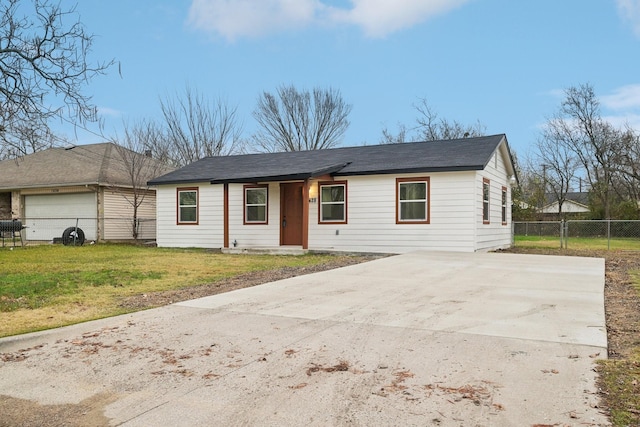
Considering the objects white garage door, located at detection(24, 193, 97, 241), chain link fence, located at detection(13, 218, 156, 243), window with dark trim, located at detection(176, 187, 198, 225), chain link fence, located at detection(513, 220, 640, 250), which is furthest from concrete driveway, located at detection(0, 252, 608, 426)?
chain link fence, located at detection(513, 220, 640, 250)

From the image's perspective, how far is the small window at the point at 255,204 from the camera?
17406mm

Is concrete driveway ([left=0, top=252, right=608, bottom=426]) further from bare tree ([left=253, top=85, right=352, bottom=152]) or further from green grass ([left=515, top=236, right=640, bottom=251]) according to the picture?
bare tree ([left=253, top=85, right=352, bottom=152])

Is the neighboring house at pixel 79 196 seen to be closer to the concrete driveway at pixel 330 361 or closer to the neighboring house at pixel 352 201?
the neighboring house at pixel 352 201

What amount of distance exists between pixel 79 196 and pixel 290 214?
11.5 m

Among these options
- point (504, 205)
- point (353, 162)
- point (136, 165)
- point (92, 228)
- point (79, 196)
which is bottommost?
point (92, 228)

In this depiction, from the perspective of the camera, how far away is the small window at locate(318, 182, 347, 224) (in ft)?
53.1

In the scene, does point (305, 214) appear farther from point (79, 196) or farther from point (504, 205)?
point (79, 196)

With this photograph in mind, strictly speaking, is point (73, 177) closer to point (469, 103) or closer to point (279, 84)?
point (279, 84)

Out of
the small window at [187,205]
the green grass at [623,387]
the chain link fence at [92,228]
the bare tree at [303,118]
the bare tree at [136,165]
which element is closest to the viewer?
the green grass at [623,387]

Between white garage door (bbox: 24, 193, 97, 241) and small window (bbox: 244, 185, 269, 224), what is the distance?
28.4ft

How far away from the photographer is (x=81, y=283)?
8.59 m

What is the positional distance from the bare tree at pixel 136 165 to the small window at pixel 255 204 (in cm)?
761

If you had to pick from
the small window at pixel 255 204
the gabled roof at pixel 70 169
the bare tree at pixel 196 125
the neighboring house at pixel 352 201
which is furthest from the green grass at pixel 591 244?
A: the bare tree at pixel 196 125

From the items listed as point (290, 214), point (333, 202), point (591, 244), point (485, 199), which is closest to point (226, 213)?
point (290, 214)
